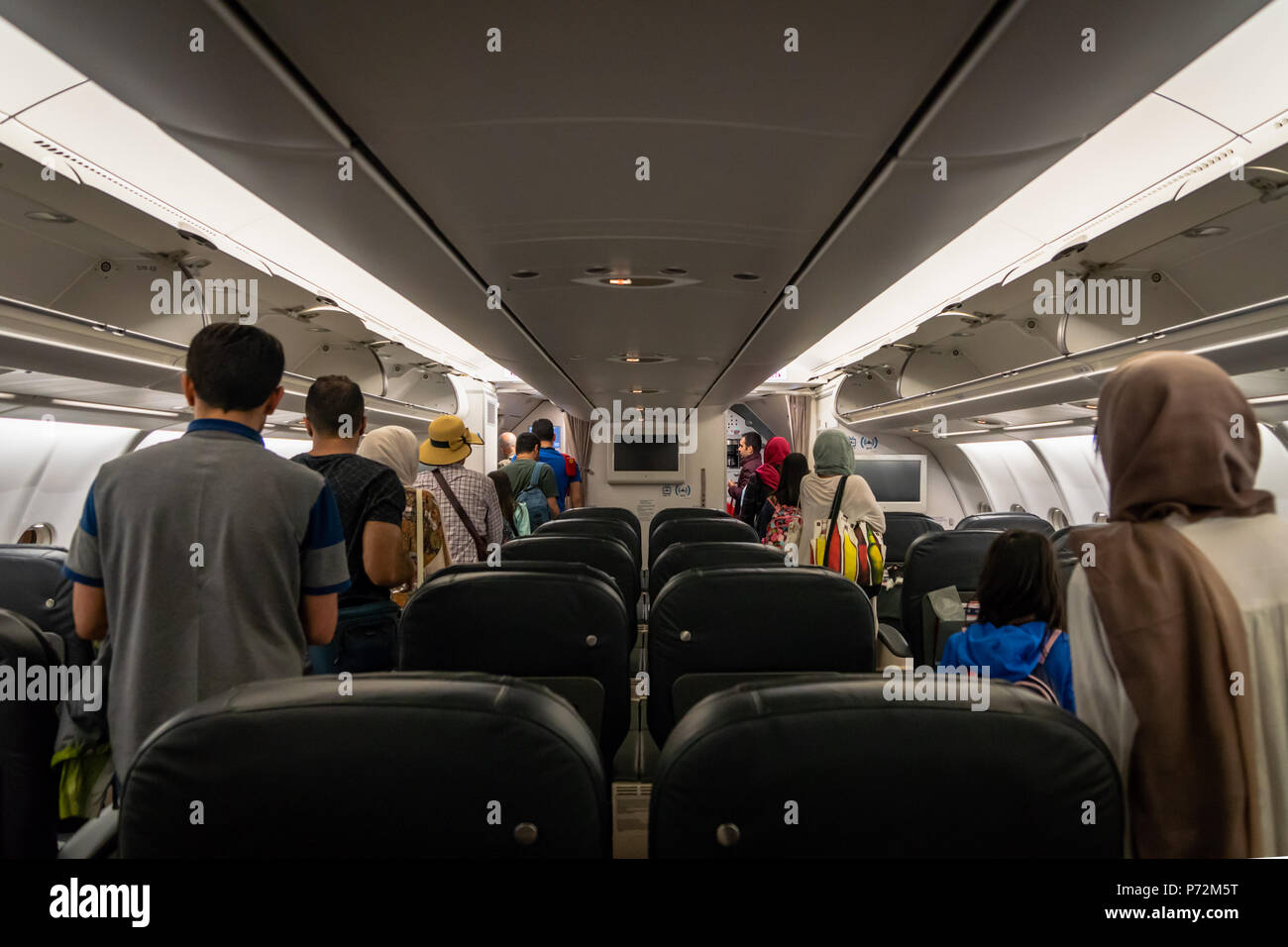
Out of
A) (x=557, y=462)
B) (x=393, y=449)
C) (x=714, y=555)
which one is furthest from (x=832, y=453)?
(x=557, y=462)

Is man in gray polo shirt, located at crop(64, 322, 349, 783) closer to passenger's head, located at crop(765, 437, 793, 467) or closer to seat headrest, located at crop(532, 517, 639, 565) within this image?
seat headrest, located at crop(532, 517, 639, 565)

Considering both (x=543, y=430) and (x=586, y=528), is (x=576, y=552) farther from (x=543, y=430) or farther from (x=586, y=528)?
(x=543, y=430)

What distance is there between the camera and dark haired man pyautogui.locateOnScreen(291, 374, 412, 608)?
2.97 metres

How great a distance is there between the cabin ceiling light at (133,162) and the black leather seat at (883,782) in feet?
10.0

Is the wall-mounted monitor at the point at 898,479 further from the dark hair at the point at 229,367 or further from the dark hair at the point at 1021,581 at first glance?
the dark hair at the point at 229,367

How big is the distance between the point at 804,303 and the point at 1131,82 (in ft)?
9.14

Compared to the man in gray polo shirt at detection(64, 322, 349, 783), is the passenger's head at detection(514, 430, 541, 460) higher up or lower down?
higher up

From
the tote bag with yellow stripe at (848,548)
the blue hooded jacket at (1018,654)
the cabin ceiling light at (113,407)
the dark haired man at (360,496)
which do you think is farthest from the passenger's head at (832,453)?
the cabin ceiling light at (113,407)

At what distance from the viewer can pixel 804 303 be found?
15.3 ft

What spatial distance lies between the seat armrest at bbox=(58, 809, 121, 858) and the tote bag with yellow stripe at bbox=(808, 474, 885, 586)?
182 inches

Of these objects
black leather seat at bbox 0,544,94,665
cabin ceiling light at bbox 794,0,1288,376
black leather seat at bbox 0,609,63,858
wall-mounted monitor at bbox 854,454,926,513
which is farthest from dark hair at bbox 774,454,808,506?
black leather seat at bbox 0,609,63,858

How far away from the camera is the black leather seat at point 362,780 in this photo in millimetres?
1218
